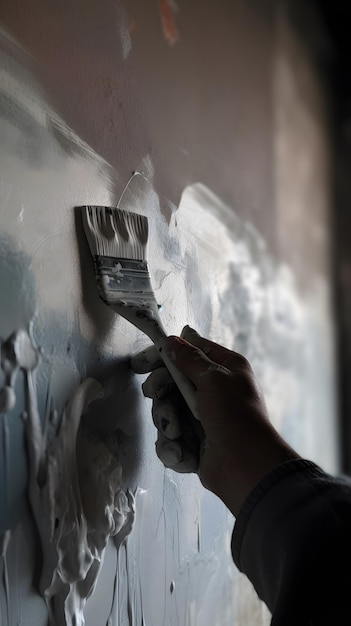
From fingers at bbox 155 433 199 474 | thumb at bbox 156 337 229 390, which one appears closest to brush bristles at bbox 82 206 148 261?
thumb at bbox 156 337 229 390

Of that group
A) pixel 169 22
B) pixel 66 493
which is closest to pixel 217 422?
pixel 66 493

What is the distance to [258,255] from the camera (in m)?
1.27

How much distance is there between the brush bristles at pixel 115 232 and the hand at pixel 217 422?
0.12 meters

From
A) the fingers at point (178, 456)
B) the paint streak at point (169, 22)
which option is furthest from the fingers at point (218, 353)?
the paint streak at point (169, 22)

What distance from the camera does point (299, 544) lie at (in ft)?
1.62

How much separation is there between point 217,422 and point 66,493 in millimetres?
173

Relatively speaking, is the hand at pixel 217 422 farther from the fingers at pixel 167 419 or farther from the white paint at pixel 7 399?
the white paint at pixel 7 399

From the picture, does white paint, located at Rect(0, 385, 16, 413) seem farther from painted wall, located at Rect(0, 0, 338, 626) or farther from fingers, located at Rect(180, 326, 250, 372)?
fingers, located at Rect(180, 326, 250, 372)

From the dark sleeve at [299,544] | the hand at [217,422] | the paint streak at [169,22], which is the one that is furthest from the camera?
the paint streak at [169,22]

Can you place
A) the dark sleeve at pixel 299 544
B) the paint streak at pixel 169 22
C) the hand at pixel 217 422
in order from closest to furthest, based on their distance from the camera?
the dark sleeve at pixel 299 544 < the hand at pixel 217 422 < the paint streak at pixel 169 22

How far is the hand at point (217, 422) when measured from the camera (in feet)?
1.89

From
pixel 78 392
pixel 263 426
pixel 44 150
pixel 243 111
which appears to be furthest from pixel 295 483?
pixel 243 111

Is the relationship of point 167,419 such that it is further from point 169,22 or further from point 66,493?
point 169,22

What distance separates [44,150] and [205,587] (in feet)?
2.30
